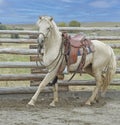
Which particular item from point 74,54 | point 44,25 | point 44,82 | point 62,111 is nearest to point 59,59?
point 74,54

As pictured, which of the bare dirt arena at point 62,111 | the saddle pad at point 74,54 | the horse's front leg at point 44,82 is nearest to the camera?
the bare dirt arena at point 62,111

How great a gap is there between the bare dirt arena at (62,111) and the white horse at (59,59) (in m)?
0.27

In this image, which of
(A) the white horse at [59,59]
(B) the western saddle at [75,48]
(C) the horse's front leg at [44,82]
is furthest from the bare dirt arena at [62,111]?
(B) the western saddle at [75,48]

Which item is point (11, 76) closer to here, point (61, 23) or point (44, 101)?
point (44, 101)

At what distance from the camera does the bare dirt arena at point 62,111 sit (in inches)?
269

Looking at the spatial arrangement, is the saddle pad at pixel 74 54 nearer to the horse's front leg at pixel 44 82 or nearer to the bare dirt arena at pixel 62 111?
the horse's front leg at pixel 44 82

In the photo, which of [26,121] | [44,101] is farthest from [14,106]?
[26,121]

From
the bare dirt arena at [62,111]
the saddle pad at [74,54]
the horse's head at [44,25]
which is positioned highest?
the horse's head at [44,25]

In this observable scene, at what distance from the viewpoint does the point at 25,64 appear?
9.23m

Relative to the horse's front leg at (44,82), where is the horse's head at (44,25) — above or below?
above

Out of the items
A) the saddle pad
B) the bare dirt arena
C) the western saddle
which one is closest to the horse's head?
the western saddle

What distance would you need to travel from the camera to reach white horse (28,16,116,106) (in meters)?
7.77

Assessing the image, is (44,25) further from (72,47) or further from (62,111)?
(62,111)

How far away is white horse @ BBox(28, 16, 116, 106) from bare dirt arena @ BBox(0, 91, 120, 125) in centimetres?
27
